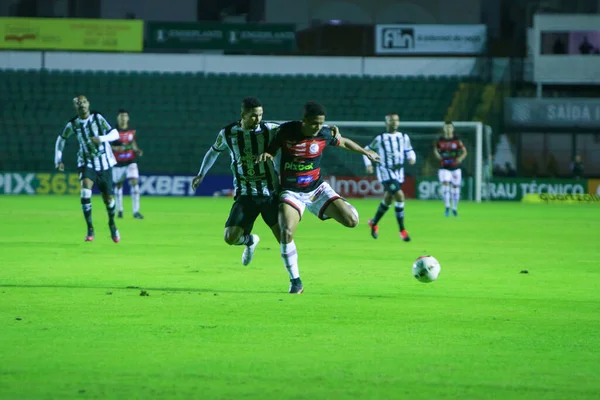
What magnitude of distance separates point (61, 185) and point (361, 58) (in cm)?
1304

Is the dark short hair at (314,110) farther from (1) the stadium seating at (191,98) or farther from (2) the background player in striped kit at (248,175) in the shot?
(1) the stadium seating at (191,98)

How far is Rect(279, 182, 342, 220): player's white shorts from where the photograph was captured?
1052cm

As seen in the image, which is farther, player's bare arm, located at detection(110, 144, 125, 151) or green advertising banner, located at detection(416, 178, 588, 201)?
green advertising banner, located at detection(416, 178, 588, 201)

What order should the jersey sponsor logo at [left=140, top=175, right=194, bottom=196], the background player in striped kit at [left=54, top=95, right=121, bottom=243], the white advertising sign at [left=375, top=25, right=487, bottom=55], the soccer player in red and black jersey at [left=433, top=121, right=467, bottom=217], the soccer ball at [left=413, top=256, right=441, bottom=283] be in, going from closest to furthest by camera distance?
1. the soccer ball at [left=413, top=256, right=441, bottom=283]
2. the background player in striped kit at [left=54, top=95, right=121, bottom=243]
3. the soccer player in red and black jersey at [left=433, top=121, right=467, bottom=217]
4. the jersey sponsor logo at [left=140, top=175, right=194, bottom=196]
5. the white advertising sign at [left=375, top=25, right=487, bottom=55]

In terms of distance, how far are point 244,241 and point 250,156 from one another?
135 centimetres

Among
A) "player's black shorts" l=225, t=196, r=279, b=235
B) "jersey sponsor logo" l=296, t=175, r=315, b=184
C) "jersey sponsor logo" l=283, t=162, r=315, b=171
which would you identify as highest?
"jersey sponsor logo" l=283, t=162, r=315, b=171

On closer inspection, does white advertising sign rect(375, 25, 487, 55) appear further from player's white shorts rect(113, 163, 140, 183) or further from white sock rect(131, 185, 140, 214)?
white sock rect(131, 185, 140, 214)

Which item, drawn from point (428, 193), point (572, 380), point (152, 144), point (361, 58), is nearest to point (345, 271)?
point (572, 380)

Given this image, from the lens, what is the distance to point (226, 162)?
1537 inches

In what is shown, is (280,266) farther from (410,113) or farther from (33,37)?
(33,37)

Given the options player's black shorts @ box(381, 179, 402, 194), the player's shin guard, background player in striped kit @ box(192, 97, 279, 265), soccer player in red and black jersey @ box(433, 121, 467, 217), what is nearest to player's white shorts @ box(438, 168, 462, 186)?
soccer player in red and black jersey @ box(433, 121, 467, 217)

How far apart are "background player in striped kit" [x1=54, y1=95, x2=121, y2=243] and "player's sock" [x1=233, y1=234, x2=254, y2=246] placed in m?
4.71

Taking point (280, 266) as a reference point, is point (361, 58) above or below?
above

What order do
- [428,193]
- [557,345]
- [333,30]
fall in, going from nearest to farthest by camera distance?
[557,345] → [428,193] → [333,30]
